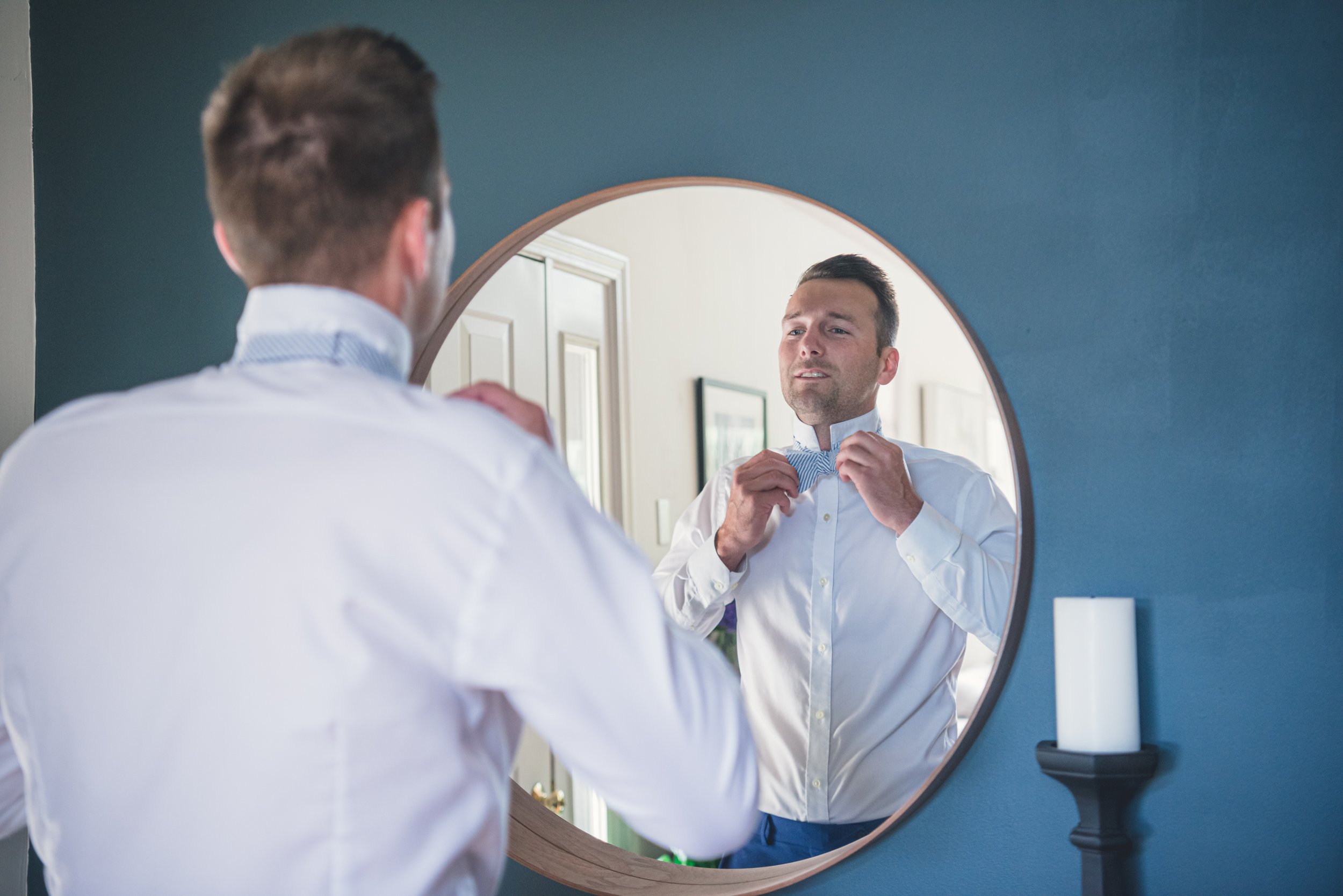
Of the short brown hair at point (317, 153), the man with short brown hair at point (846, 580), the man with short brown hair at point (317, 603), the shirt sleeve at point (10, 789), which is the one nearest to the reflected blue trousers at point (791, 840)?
the man with short brown hair at point (846, 580)

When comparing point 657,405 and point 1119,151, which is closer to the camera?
point 1119,151

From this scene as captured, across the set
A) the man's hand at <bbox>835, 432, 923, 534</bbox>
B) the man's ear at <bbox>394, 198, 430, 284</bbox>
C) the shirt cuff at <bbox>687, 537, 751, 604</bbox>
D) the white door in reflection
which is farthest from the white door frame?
the man's ear at <bbox>394, 198, 430, 284</bbox>

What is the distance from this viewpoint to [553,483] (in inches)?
24.4

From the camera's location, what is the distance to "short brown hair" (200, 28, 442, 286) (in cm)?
65

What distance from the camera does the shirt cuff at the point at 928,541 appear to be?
1.21 metres

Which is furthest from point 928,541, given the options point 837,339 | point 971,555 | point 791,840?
point 791,840

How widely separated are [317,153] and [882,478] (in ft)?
2.56

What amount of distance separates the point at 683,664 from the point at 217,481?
29cm

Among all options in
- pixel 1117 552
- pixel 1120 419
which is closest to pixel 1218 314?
pixel 1120 419

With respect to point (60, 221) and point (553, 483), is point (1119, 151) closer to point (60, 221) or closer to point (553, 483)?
point (553, 483)

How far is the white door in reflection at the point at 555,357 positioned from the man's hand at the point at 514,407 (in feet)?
2.34

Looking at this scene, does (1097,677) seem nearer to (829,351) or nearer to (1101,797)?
(1101,797)

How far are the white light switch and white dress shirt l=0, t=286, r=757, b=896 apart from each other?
749mm

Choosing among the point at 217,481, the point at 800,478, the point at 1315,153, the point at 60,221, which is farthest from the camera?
the point at 60,221
